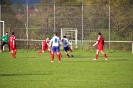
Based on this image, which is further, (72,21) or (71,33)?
(71,33)

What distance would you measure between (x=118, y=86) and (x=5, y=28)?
36.4 meters

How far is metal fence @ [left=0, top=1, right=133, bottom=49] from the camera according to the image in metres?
49.3

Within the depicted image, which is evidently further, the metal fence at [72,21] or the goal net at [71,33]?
the goal net at [71,33]

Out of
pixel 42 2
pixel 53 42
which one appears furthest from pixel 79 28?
pixel 53 42

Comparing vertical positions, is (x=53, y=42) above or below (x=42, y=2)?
below

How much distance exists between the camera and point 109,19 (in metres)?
49.7

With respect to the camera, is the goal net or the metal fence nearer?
the metal fence

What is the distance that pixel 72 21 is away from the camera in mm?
50438

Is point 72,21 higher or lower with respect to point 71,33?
higher

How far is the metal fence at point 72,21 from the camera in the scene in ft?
162

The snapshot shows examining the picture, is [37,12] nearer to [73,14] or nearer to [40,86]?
[73,14]

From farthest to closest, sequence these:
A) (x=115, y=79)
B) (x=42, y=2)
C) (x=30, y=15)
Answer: (x=42, y=2) → (x=30, y=15) → (x=115, y=79)

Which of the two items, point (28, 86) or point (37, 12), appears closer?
point (28, 86)

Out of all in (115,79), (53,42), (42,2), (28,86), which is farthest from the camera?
(42,2)
